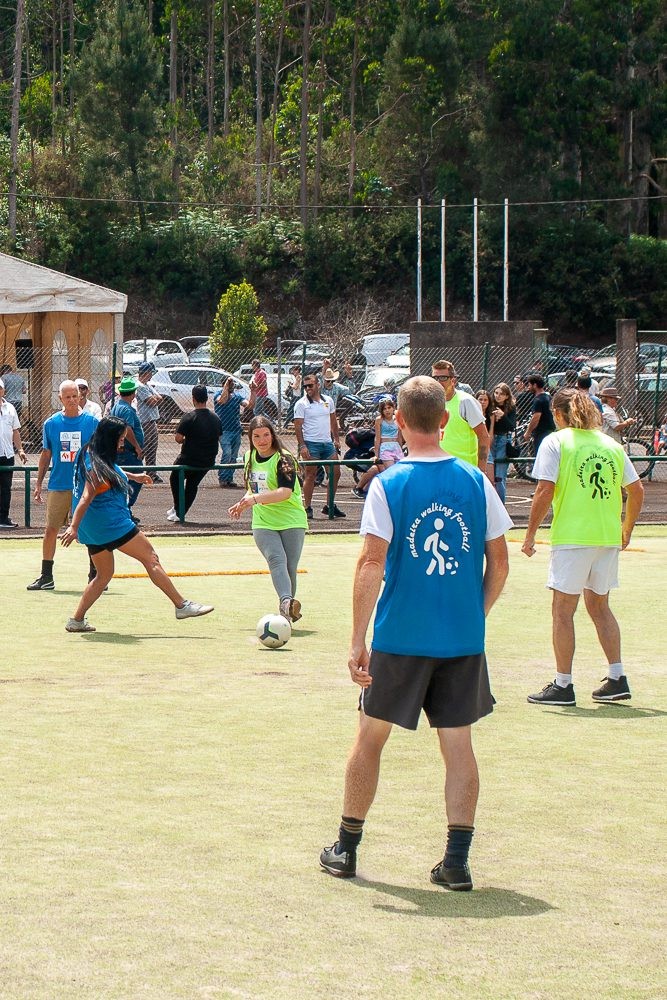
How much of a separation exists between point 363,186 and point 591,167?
9.03m

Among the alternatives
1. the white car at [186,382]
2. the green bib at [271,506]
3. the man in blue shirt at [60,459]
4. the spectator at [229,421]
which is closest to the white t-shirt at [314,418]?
the spectator at [229,421]

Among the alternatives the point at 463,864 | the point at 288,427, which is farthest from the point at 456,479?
the point at 288,427

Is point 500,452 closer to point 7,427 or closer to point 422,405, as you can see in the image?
point 7,427

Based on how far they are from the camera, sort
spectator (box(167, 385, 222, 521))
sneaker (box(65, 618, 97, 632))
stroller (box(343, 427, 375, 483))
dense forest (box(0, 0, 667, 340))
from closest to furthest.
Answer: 1. sneaker (box(65, 618, 97, 632))
2. spectator (box(167, 385, 222, 521))
3. stroller (box(343, 427, 375, 483))
4. dense forest (box(0, 0, 667, 340))

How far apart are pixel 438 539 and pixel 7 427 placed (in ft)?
48.8

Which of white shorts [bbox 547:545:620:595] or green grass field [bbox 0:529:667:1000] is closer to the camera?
green grass field [bbox 0:529:667:1000]

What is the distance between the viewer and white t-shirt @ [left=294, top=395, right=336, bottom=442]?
2062cm

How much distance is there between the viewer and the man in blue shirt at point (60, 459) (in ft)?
42.8

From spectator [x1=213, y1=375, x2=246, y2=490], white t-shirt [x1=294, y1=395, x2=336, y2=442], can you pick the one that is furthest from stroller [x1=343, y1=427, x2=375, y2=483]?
spectator [x1=213, y1=375, x2=246, y2=490]

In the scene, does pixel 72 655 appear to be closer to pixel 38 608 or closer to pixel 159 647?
pixel 159 647

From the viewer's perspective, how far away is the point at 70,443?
13.1m

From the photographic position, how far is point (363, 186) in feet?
200

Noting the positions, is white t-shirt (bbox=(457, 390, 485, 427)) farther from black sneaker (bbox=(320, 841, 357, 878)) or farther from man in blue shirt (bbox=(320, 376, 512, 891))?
black sneaker (bbox=(320, 841, 357, 878))

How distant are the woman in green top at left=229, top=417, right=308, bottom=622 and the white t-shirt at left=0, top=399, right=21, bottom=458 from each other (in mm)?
8856
